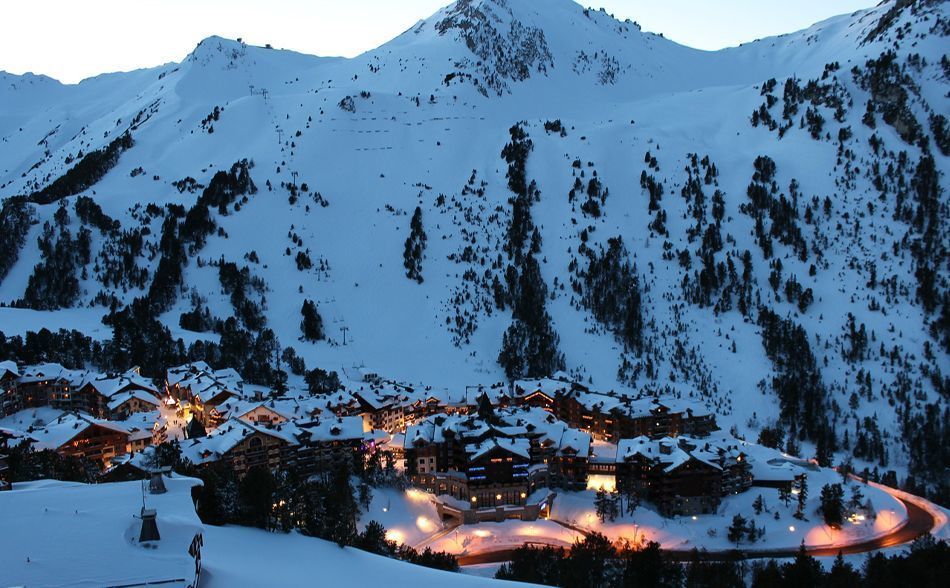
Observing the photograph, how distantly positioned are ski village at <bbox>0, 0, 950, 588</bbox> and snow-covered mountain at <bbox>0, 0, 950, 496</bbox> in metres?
0.75

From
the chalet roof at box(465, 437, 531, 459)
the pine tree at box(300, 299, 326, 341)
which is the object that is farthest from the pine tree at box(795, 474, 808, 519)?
the pine tree at box(300, 299, 326, 341)

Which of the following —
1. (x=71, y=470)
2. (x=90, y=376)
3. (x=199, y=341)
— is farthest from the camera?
(x=199, y=341)

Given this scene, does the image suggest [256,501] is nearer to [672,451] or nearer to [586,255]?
[672,451]

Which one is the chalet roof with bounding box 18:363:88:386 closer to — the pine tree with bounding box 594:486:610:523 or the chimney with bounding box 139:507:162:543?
the pine tree with bounding box 594:486:610:523

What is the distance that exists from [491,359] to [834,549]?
7551 cm

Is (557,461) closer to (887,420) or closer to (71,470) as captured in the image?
(71,470)

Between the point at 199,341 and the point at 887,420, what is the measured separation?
114774 mm

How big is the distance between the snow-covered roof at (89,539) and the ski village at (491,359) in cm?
13

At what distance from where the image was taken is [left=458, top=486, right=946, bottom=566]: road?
58.5m

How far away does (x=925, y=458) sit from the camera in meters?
105

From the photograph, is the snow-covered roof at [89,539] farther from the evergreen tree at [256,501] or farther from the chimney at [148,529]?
the evergreen tree at [256,501]

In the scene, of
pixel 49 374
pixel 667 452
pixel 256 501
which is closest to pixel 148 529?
pixel 256 501

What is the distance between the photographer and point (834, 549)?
6156 centimetres

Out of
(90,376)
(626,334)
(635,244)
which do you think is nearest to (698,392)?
(626,334)
